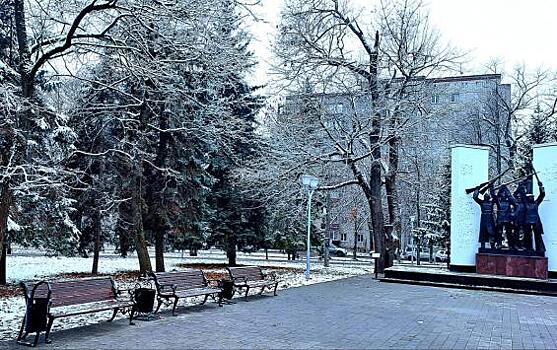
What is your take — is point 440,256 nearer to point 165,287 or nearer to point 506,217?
point 506,217

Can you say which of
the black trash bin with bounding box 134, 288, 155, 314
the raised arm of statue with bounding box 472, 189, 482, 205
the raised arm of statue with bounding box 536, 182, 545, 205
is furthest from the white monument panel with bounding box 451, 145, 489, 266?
the black trash bin with bounding box 134, 288, 155, 314

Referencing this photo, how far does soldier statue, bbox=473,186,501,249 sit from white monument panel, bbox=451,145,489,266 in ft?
1.73

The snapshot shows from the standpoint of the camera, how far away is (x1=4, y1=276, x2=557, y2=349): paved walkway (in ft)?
27.4

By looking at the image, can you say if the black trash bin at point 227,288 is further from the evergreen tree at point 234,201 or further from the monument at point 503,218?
the evergreen tree at point 234,201

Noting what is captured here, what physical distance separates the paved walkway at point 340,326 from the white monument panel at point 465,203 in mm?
5539

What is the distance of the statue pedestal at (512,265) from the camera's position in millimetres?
18250

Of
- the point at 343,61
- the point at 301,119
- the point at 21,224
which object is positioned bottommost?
the point at 21,224

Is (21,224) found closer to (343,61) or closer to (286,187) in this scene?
(286,187)

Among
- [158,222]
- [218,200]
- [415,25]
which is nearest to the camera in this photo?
[158,222]

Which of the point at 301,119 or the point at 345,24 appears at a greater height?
the point at 345,24

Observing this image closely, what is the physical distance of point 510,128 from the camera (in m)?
38.0

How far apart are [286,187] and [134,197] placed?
761cm

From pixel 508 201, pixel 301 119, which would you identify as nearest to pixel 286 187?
pixel 301 119

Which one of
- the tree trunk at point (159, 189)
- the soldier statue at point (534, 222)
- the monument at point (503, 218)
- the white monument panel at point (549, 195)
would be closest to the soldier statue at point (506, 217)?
the monument at point (503, 218)
